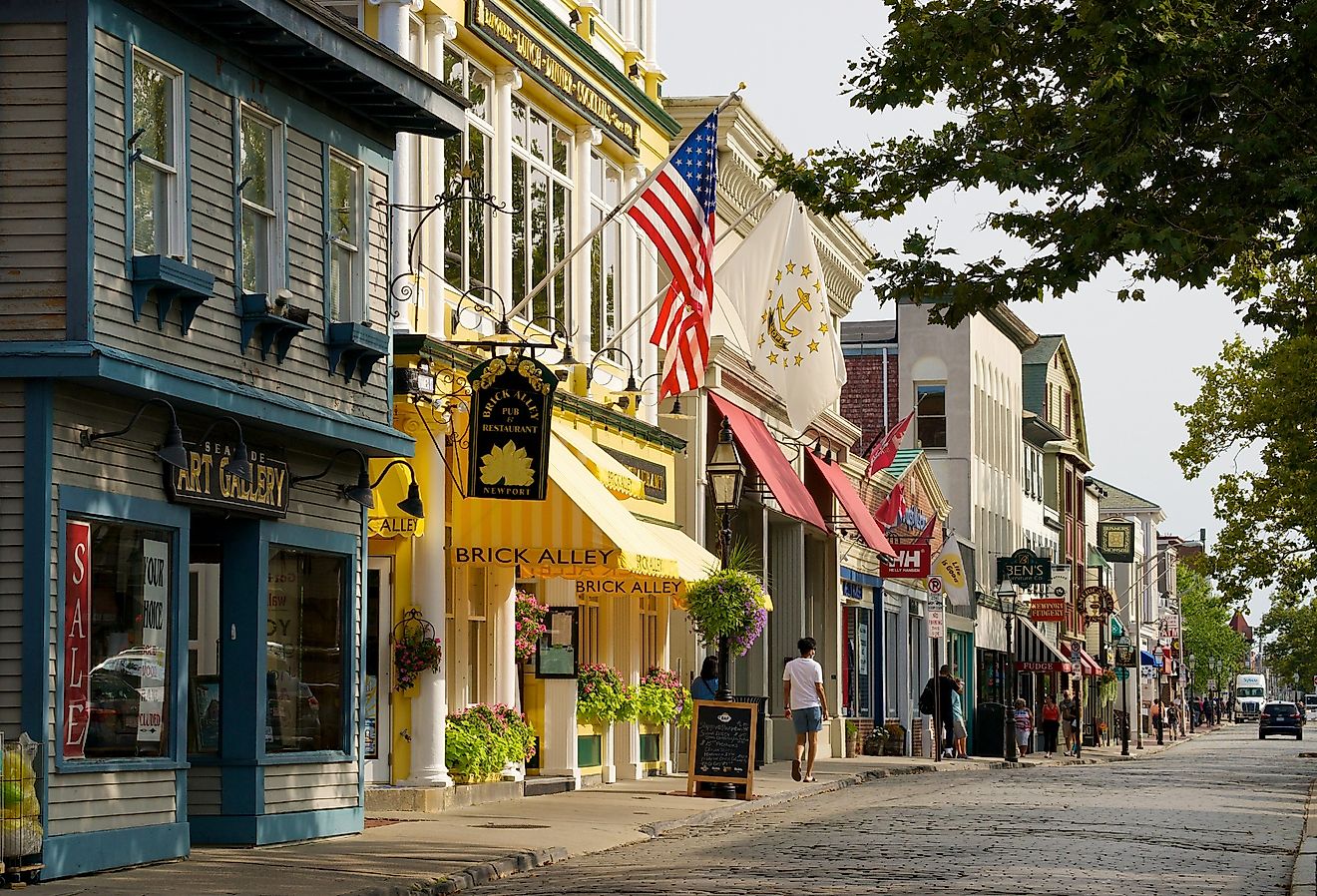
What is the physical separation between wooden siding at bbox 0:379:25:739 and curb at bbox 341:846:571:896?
2.77 metres

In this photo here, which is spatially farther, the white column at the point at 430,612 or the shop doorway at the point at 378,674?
the white column at the point at 430,612

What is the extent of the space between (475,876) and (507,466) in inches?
261

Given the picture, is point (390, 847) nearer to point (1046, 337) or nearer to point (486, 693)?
point (486, 693)

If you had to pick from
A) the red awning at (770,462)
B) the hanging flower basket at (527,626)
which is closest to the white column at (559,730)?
the hanging flower basket at (527,626)

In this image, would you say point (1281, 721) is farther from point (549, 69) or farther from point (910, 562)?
point (549, 69)

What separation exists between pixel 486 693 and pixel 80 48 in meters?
11.6

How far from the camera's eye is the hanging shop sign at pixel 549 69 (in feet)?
82.1

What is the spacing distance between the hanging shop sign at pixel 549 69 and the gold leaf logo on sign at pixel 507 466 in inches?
202

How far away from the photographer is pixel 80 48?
51.2 ft

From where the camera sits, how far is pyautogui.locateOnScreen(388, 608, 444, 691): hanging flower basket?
2277 centimetres

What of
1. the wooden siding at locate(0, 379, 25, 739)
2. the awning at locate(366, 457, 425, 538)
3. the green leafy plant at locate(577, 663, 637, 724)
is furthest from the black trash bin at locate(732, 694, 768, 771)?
the wooden siding at locate(0, 379, 25, 739)

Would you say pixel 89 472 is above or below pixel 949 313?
below

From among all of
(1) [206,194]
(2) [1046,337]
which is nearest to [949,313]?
(1) [206,194]

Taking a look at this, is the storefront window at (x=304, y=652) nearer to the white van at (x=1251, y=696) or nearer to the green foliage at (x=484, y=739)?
the green foliage at (x=484, y=739)
